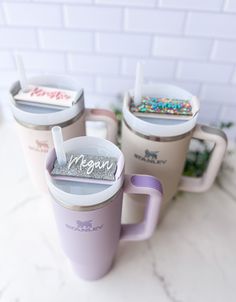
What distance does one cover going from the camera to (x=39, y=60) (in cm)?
60

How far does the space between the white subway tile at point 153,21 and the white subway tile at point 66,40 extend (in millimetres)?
74

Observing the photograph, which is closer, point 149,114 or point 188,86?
point 149,114

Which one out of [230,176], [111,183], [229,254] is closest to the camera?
[111,183]

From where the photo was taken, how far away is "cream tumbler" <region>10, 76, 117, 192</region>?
417 mm

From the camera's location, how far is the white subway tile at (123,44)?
550 millimetres

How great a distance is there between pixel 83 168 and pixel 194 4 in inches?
12.2

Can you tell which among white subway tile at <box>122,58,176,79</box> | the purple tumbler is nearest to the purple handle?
the purple tumbler

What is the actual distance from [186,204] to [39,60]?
14.7 inches

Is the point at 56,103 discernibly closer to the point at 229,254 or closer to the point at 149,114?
the point at 149,114

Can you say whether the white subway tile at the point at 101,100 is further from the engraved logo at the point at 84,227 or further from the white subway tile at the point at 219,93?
the engraved logo at the point at 84,227

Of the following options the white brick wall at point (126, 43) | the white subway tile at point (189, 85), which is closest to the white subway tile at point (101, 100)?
the white brick wall at point (126, 43)

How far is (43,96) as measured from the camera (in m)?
0.45

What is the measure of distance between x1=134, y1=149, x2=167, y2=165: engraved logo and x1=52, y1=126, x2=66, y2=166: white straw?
0.36 feet

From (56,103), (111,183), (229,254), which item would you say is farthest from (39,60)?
(229,254)
